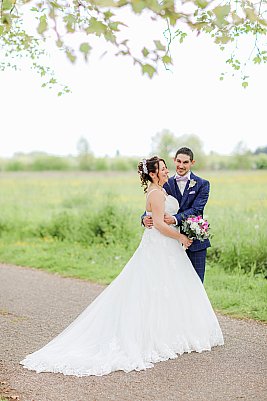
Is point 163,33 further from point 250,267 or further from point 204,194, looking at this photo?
point 250,267

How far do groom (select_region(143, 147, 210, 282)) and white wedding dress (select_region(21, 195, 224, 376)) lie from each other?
210mm

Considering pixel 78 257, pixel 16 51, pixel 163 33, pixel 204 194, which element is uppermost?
pixel 16 51

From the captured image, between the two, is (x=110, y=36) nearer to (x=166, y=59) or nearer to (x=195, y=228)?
(x=166, y=59)

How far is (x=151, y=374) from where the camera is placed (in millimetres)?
5336

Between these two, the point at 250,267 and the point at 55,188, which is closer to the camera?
the point at 250,267

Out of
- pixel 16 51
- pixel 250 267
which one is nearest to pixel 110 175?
pixel 16 51

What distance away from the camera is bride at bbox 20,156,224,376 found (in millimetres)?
5613

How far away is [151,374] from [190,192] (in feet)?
6.50

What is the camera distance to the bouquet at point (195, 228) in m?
6.16

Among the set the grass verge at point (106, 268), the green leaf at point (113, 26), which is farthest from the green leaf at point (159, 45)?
the grass verge at point (106, 268)

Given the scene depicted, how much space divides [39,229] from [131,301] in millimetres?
8939

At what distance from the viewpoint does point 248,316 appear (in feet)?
24.9

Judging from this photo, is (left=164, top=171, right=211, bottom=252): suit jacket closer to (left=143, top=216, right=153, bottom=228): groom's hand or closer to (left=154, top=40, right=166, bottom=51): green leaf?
(left=143, top=216, right=153, bottom=228): groom's hand

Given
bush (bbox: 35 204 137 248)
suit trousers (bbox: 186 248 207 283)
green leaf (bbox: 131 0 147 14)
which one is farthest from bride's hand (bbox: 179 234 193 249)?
bush (bbox: 35 204 137 248)
